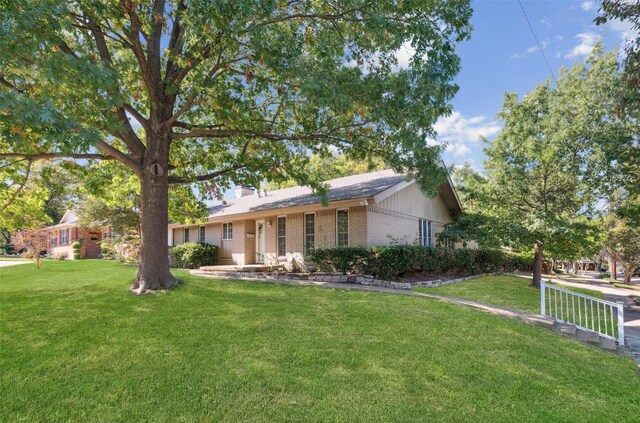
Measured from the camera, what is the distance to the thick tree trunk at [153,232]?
9.03m

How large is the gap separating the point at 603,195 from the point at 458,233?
5511 millimetres

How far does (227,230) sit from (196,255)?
2.19 m

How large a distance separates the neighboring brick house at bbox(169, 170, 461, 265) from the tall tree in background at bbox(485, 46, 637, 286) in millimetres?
3889

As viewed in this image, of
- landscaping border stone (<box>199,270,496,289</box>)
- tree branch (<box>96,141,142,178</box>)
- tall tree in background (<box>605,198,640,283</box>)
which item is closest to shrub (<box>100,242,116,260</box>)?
landscaping border stone (<box>199,270,496,289</box>)

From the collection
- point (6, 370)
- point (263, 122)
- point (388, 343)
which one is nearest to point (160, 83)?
point (263, 122)

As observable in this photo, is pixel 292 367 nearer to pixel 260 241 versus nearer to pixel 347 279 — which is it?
pixel 347 279

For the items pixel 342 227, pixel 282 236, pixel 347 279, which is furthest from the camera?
pixel 282 236

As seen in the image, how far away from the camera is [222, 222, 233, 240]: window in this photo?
65.6 feet

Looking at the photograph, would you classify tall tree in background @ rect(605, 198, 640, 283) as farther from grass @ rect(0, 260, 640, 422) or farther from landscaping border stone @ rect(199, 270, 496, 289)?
grass @ rect(0, 260, 640, 422)

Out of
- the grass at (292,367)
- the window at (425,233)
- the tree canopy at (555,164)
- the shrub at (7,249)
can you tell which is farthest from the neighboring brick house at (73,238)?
the tree canopy at (555,164)

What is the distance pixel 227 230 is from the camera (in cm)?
2030

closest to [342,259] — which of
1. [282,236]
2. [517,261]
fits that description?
[282,236]

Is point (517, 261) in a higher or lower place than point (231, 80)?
lower

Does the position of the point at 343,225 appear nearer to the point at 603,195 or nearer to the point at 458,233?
the point at 458,233
